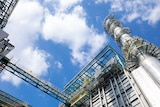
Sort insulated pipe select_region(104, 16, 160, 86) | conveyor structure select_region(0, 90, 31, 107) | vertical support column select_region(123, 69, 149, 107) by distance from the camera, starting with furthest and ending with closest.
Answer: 1. conveyor structure select_region(0, 90, 31, 107)
2. vertical support column select_region(123, 69, 149, 107)
3. insulated pipe select_region(104, 16, 160, 86)

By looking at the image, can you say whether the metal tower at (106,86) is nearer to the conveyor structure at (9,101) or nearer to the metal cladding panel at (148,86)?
the metal cladding panel at (148,86)

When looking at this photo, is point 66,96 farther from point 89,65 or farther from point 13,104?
point 13,104

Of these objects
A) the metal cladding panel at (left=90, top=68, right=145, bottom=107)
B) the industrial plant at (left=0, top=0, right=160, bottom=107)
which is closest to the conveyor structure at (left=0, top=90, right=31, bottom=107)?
the industrial plant at (left=0, top=0, right=160, bottom=107)

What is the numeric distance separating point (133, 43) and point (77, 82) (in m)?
13.3

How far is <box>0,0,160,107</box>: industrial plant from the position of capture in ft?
65.1

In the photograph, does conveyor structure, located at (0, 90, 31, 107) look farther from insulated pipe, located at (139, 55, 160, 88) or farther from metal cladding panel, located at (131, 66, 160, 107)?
insulated pipe, located at (139, 55, 160, 88)

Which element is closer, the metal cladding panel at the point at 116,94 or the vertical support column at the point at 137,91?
the vertical support column at the point at 137,91

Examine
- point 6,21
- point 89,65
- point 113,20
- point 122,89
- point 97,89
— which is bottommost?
point 122,89

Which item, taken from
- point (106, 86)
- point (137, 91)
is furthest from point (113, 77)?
point (137, 91)

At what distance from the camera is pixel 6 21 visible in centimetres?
2486

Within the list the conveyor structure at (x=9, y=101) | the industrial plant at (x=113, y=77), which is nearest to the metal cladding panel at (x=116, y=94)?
the industrial plant at (x=113, y=77)

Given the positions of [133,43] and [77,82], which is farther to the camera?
[77,82]

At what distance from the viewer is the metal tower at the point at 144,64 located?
59.7 ft

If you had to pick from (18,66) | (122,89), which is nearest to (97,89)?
(122,89)
